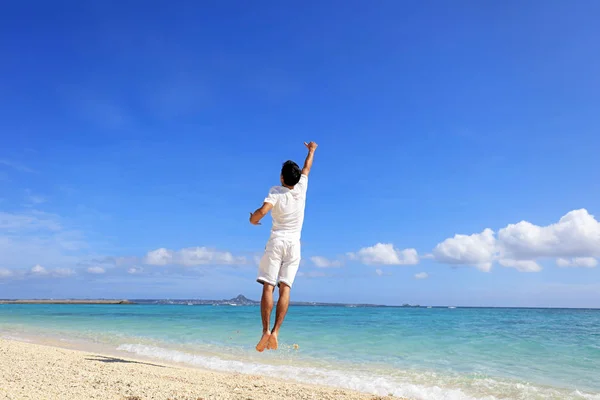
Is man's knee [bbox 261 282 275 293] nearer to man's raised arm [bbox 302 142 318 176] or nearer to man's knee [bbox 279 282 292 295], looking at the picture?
man's knee [bbox 279 282 292 295]

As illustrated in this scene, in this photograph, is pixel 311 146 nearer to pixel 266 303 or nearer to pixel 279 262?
pixel 279 262

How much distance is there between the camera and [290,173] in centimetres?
486

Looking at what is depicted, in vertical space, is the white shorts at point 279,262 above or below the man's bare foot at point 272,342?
above

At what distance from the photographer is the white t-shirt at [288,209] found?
4.77 m

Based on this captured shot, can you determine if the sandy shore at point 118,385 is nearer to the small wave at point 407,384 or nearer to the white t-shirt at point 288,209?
the small wave at point 407,384

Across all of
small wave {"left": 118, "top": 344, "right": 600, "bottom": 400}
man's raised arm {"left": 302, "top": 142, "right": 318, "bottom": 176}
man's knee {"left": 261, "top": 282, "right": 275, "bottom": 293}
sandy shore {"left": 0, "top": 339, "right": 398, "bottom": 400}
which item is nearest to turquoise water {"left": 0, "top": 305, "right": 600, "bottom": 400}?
small wave {"left": 118, "top": 344, "right": 600, "bottom": 400}

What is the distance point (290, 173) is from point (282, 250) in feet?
2.79

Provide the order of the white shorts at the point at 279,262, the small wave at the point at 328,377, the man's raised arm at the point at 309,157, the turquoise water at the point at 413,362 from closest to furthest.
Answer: the white shorts at the point at 279,262 → the man's raised arm at the point at 309,157 → the small wave at the point at 328,377 → the turquoise water at the point at 413,362

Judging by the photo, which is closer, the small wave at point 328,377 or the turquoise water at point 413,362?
the small wave at point 328,377

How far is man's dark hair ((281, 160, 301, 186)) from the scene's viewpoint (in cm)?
487

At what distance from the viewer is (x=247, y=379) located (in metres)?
6.57

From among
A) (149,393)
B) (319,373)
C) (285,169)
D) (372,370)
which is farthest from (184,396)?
(372,370)

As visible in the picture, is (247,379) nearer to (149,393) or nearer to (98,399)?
(149,393)

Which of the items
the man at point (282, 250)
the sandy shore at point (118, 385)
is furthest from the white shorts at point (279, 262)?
the sandy shore at point (118, 385)
